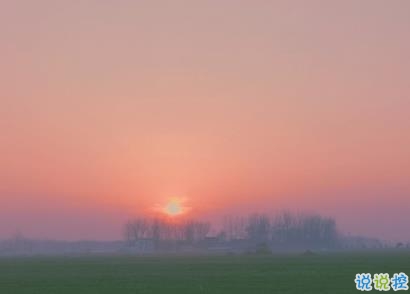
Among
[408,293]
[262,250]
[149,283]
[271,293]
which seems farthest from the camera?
[262,250]

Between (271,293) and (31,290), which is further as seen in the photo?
(31,290)

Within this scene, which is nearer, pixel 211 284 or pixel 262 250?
pixel 211 284

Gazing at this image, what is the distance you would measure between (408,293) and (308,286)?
939 centimetres

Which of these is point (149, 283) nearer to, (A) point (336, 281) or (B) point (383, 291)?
(A) point (336, 281)

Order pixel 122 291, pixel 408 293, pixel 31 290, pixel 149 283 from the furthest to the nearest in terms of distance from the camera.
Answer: pixel 149 283, pixel 31 290, pixel 122 291, pixel 408 293

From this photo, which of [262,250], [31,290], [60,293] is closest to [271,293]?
[60,293]

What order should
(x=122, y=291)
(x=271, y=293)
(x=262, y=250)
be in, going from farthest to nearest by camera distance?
→ (x=262, y=250) → (x=122, y=291) → (x=271, y=293)

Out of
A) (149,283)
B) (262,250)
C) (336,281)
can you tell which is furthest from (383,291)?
(262,250)

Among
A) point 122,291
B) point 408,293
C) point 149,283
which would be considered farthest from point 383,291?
point 149,283

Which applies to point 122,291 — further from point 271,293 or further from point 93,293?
point 271,293

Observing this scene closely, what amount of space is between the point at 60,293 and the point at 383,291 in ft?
62.6

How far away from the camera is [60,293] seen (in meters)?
41.3

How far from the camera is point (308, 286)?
139 ft

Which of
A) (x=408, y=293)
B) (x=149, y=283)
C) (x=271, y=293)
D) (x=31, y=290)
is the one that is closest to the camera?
(x=408, y=293)
